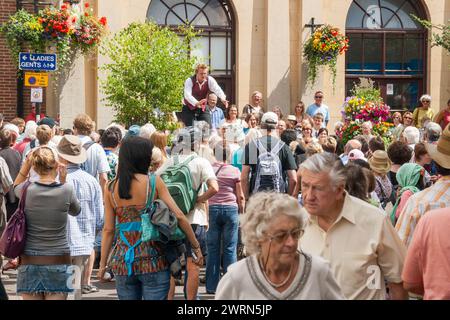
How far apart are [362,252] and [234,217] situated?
232 inches

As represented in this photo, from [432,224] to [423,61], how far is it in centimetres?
2055

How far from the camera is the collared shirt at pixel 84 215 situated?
9984 mm

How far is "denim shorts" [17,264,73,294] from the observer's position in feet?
26.8

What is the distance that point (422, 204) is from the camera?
6660 mm

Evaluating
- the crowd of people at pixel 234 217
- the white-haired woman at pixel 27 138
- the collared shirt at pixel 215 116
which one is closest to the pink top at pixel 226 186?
the crowd of people at pixel 234 217

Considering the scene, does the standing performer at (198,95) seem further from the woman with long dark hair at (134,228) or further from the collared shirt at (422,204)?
the collared shirt at (422,204)

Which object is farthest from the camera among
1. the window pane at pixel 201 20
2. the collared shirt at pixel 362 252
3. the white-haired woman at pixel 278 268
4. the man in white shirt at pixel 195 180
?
the window pane at pixel 201 20

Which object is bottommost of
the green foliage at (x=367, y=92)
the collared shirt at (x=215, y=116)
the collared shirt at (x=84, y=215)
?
the collared shirt at (x=84, y=215)

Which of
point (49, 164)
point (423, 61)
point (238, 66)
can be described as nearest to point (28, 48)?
point (238, 66)

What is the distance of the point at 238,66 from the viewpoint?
79.0 ft

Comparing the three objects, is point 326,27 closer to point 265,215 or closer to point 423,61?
point 423,61

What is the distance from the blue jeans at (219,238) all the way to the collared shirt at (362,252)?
Answer: 570 cm

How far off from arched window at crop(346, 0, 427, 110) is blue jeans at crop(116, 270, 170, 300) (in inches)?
708

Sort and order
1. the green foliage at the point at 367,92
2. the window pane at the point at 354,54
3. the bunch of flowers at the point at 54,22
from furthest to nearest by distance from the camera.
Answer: the window pane at the point at 354,54 < the bunch of flowers at the point at 54,22 < the green foliage at the point at 367,92
